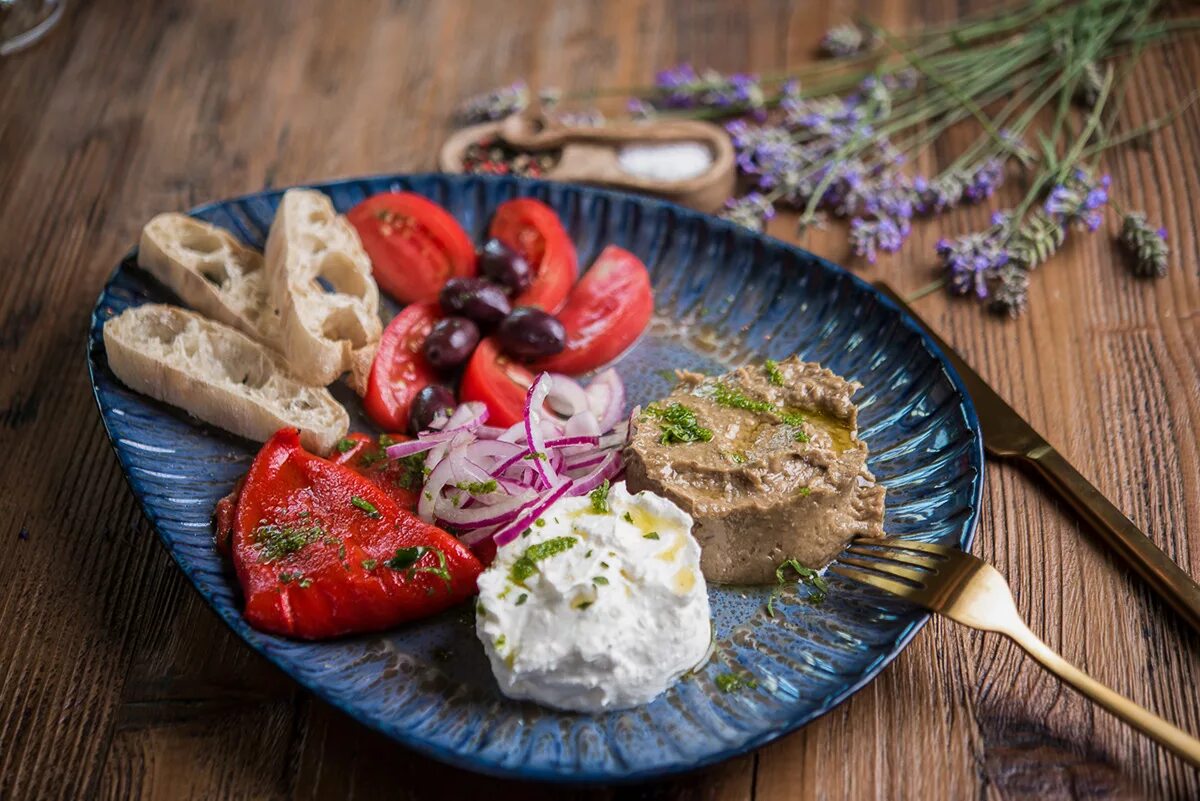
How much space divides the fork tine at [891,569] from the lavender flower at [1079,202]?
205 centimetres

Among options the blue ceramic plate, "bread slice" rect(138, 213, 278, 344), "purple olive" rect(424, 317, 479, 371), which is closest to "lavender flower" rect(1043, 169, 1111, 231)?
the blue ceramic plate

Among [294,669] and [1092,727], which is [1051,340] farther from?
[294,669]

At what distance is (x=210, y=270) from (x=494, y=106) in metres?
1.68

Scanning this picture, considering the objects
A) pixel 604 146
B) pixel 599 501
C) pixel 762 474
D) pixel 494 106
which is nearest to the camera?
pixel 599 501

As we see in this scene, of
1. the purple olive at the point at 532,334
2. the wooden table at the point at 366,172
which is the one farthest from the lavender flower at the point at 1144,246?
the purple olive at the point at 532,334

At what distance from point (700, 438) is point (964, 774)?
3.50ft

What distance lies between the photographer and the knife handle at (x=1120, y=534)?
296cm

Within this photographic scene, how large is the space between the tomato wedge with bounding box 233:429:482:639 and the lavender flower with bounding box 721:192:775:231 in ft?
6.50

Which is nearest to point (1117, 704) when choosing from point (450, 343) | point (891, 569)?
point (891, 569)

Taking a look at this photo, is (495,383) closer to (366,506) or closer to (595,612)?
(366,506)

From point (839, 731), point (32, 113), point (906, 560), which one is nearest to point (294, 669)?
point (839, 731)

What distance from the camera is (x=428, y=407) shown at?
3393 millimetres

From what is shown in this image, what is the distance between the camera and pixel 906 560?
283 cm

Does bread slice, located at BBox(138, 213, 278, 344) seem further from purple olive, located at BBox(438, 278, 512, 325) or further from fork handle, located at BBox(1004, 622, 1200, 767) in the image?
fork handle, located at BBox(1004, 622, 1200, 767)
